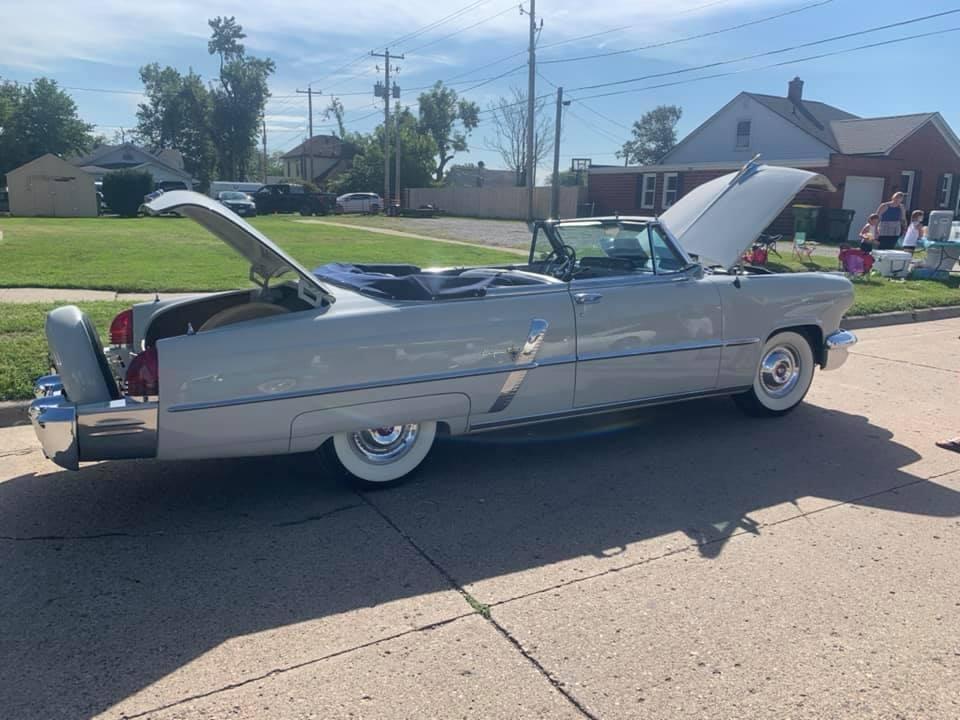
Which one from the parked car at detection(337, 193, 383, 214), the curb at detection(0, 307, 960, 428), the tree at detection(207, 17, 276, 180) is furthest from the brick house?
the tree at detection(207, 17, 276, 180)

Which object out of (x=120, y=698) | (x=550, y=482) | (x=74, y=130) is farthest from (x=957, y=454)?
(x=74, y=130)

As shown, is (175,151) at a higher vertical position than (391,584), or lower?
higher

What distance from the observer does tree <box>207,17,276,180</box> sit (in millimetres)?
70188

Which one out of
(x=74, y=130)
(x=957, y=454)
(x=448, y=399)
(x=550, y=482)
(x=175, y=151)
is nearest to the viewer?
(x=448, y=399)

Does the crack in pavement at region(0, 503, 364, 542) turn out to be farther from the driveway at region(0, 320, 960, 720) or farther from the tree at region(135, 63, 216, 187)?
the tree at region(135, 63, 216, 187)

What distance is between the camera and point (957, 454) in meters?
5.36

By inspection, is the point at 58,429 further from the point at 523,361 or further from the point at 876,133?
the point at 876,133

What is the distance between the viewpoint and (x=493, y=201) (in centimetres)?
4600

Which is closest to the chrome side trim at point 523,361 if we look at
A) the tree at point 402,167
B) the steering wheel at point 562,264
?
the steering wheel at point 562,264

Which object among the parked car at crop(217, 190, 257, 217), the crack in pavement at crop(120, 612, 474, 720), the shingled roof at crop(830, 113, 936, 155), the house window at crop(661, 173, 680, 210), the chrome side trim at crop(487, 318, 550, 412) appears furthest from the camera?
the parked car at crop(217, 190, 257, 217)

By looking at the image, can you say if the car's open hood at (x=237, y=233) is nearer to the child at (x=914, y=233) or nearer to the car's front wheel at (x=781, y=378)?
the car's front wheel at (x=781, y=378)

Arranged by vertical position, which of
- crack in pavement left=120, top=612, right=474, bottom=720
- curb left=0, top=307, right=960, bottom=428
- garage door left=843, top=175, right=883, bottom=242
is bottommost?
crack in pavement left=120, top=612, right=474, bottom=720

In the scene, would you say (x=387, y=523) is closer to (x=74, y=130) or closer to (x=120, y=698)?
(x=120, y=698)

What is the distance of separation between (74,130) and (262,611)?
69721mm
